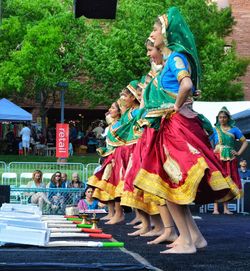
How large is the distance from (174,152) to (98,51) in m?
29.1

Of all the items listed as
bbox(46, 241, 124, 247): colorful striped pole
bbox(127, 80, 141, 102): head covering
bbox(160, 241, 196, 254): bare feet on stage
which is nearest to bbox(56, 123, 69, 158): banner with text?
bbox(127, 80, 141, 102): head covering

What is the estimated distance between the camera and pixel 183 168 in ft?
16.6

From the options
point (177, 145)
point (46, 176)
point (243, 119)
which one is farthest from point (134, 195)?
point (243, 119)

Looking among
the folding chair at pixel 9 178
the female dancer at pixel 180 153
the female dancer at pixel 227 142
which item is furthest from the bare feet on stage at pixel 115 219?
the folding chair at pixel 9 178

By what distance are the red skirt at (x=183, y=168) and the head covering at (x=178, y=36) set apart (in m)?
0.41

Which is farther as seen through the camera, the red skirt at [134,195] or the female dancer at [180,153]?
the red skirt at [134,195]

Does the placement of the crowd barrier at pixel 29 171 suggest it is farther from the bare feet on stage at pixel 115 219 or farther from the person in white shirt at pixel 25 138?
the person in white shirt at pixel 25 138

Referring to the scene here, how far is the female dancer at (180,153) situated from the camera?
505cm

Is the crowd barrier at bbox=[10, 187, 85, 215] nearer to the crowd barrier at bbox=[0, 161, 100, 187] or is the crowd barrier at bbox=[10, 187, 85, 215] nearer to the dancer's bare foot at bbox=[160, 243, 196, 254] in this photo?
the crowd barrier at bbox=[0, 161, 100, 187]

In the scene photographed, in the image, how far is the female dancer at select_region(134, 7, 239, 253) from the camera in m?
5.05

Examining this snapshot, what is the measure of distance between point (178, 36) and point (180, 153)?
810 millimetres

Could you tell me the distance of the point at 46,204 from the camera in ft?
40.1

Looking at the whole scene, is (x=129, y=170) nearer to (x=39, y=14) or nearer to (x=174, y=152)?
(x=174, y=152)

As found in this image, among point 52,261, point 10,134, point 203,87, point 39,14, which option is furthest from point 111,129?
point 39,14
